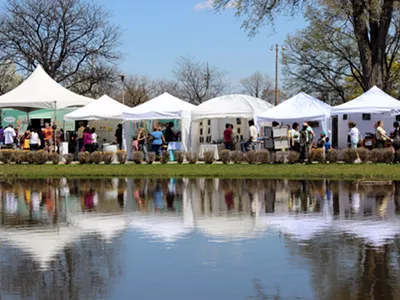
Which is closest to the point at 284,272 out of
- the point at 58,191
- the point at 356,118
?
the point at 58,191

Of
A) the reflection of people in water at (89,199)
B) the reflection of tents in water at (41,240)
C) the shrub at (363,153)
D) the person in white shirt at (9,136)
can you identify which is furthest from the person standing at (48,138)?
the reflection of tents in water at (41,240)

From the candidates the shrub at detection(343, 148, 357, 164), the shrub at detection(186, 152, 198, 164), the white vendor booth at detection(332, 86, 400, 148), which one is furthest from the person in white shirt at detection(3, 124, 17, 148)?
the shrub at detection(343, 148, 357, 164)

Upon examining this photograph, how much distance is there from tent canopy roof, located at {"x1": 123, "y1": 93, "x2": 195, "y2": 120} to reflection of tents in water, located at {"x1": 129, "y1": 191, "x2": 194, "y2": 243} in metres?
20.8

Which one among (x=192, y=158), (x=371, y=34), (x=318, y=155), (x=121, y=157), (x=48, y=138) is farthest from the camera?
(x=371, y=34)

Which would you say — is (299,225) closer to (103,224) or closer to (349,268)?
(103,224)

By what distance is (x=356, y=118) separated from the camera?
4116 centimetres

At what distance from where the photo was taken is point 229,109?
118 ft

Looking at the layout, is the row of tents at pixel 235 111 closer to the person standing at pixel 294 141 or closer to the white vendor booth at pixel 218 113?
the white vendor booth at pixel 218 113

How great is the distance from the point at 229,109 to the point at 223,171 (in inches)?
406

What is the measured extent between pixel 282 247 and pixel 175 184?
458 inches

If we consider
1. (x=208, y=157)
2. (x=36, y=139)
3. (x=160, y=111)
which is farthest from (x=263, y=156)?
(x=36, y=139)

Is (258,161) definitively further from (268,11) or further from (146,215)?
(146,215)

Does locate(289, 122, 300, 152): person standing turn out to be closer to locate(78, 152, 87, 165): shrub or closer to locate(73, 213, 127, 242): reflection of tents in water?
locate(78, 152, 87, 165): shrub

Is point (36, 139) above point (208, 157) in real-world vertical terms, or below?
above
